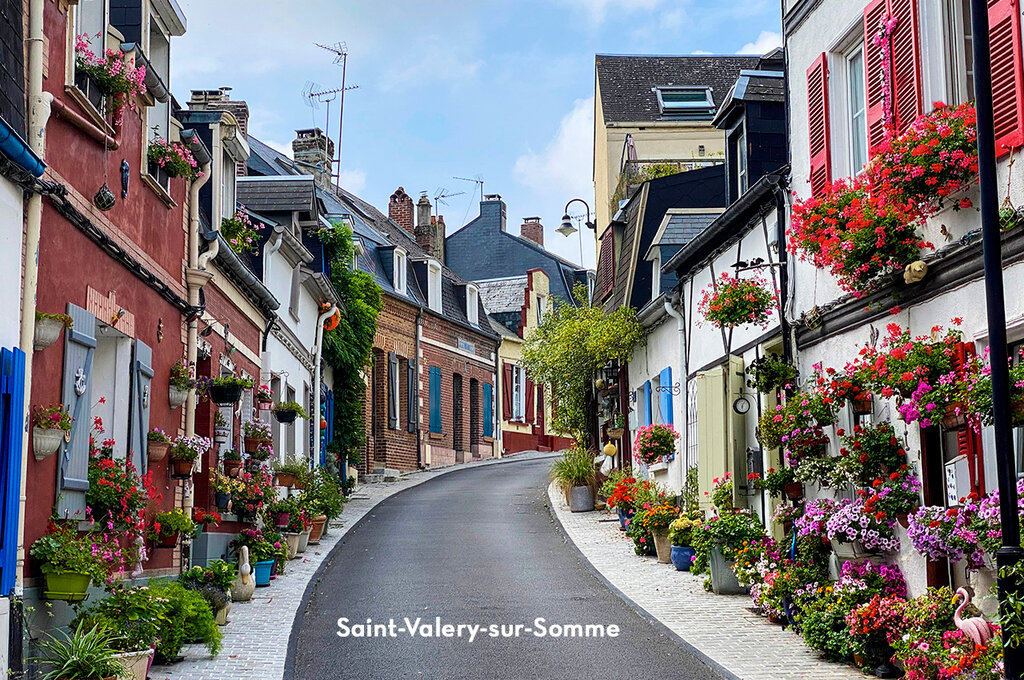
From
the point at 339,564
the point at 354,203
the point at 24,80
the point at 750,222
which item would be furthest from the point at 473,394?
the point at 24,80

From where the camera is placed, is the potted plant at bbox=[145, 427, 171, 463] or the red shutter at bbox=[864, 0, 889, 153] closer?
the red shutter at bbox=[864, 0, 889, 153]

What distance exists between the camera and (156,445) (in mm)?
10250

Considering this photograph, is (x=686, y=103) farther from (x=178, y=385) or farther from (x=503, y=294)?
(x=178, y=385)

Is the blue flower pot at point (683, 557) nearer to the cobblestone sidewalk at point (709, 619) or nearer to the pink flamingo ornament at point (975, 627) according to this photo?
the cobblestone sidewalk at point (709, 619)

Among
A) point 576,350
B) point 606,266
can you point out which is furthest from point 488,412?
point 576,350

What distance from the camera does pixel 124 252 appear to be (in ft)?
30.4

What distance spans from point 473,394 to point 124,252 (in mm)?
26748

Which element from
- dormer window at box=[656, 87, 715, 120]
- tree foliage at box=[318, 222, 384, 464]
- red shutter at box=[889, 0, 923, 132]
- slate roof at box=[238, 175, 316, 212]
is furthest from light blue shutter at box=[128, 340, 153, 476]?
dormer window at box=[656, 87, 715, 120]

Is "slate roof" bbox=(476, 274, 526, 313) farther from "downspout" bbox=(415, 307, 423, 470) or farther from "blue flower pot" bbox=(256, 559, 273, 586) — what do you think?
"blue flower pot" bbox=(256, 559, 273, 586)

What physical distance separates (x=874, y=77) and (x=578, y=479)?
12.7m

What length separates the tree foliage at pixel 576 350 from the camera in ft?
62.9

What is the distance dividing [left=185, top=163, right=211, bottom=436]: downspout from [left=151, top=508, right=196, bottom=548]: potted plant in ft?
5.49

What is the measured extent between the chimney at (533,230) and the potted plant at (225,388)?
3660 centimetres

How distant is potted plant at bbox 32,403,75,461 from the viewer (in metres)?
7.32
